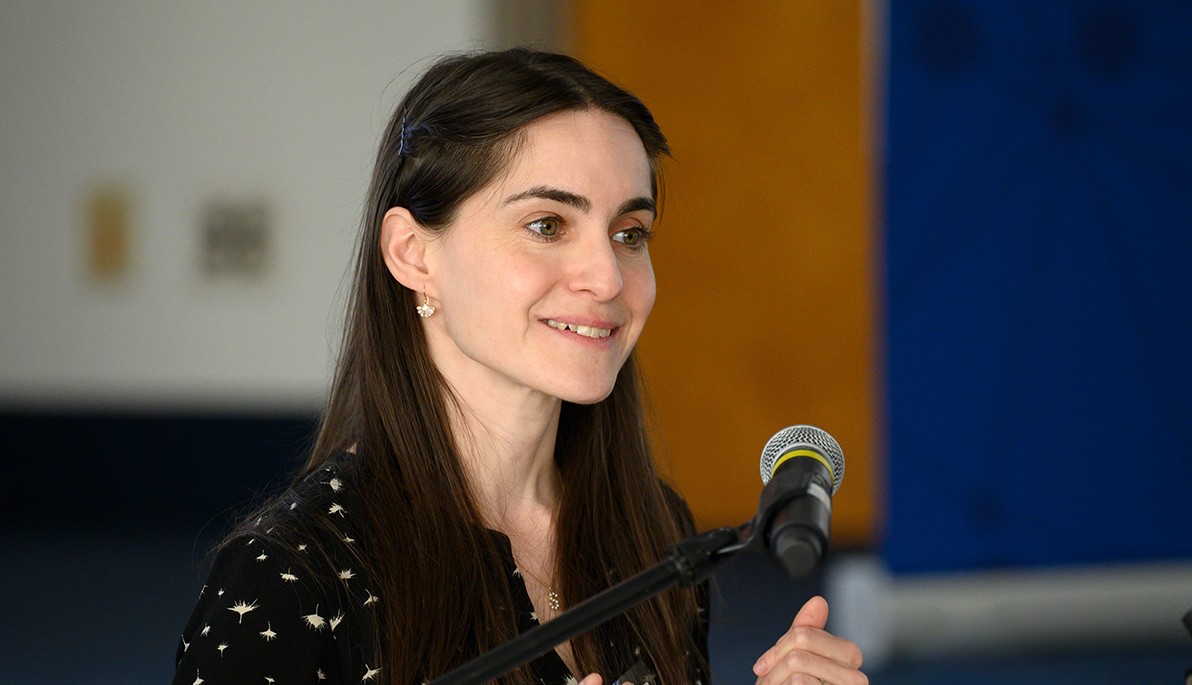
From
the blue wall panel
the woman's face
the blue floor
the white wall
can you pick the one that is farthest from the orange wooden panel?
the woman's face

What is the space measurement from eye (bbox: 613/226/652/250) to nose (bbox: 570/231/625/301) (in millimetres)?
67

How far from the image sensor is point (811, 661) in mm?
1375

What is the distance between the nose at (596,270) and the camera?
1.55 metres

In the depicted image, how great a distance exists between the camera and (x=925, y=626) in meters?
4.06

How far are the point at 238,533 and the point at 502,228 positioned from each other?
0.48m

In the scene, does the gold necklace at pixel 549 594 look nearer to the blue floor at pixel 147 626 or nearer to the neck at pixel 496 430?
the neck at pixel 496 430

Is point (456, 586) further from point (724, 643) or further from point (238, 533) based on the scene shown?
point (724, 643)

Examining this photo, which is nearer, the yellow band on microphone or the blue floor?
the yellow band on microphone

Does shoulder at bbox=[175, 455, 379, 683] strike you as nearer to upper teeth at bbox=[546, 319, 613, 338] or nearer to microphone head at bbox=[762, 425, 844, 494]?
upper teeth at bbox=[546, 319, 613, 338]

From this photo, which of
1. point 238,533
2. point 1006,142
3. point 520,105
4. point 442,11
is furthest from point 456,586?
point 442,11

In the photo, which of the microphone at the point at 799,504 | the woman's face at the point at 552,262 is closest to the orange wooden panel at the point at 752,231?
the woman's face at the point at 552,262

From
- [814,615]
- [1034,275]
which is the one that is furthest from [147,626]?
[814,615]

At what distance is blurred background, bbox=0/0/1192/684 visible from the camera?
411 cm

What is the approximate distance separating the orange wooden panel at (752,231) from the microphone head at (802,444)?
442 centimetres
